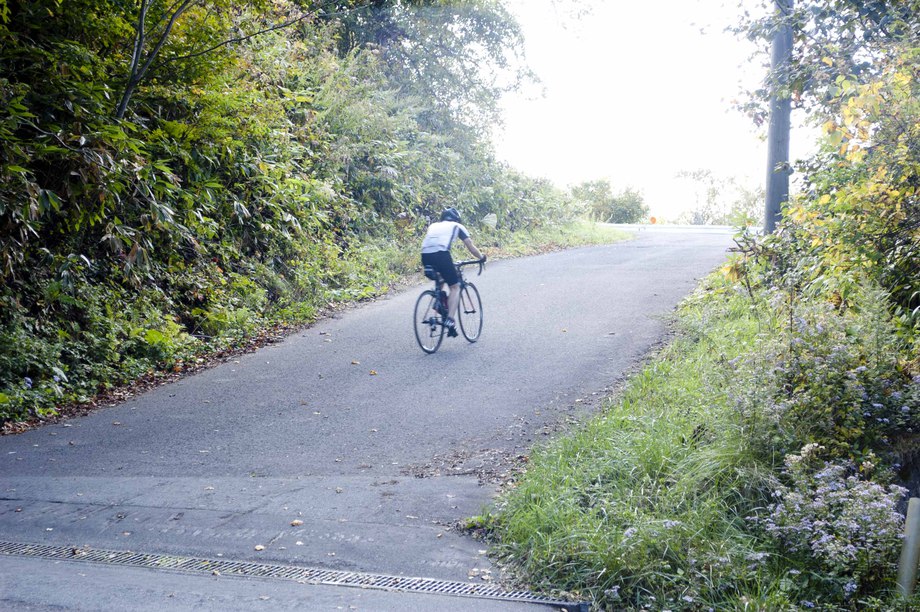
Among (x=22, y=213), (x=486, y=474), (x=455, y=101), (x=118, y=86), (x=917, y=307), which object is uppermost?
(x=455, y=101)

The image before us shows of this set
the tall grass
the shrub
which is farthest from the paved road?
the shrub

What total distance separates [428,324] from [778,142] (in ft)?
17.9

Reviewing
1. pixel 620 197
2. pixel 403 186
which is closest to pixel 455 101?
pixel 403 186

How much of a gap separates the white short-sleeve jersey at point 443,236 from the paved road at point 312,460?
4.57 feet

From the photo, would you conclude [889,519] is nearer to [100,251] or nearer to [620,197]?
[100,251]

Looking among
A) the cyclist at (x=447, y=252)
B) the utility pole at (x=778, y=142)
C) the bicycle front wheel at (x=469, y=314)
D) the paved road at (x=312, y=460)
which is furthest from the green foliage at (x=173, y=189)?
the utility pole at (x=778, y=142)

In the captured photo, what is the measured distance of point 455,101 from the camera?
2550cm

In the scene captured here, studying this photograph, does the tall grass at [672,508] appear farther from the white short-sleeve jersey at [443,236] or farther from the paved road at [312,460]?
the white short-sleeve jersey at [443,236]

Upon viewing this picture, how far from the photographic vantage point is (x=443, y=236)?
35.9 feet

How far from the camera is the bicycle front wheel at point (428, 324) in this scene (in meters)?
11.0

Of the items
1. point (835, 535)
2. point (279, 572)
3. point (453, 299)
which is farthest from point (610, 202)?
point (279, 572)

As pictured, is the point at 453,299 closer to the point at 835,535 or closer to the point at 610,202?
the point at 835,535

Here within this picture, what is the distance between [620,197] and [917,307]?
3196 cm

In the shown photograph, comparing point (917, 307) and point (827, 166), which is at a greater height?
point (827, 166)
